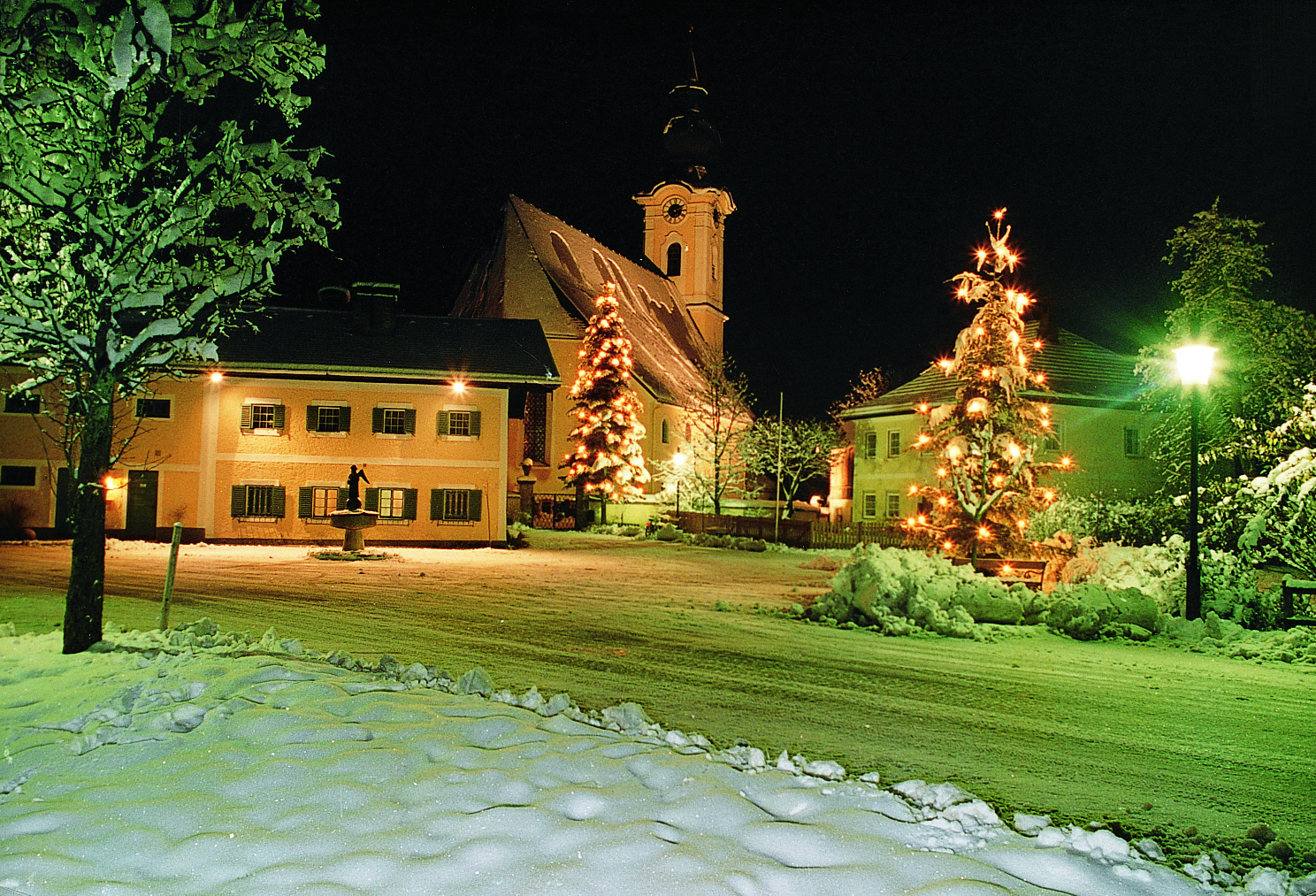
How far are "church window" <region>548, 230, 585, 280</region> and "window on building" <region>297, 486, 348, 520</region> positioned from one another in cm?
2565

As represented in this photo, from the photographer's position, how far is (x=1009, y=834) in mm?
4438

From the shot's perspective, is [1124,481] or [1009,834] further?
[1124,481]

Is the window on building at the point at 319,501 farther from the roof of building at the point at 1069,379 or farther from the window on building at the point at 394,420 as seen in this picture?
the roof of building at the point at 1069,379

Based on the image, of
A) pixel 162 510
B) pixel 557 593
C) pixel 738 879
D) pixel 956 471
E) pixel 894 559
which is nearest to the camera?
pixel 738 879

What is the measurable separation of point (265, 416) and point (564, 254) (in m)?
26.8

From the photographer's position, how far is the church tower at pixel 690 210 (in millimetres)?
66750

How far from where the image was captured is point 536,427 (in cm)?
4666

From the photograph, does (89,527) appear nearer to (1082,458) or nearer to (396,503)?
(396,503)

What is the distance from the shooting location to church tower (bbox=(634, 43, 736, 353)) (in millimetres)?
66750

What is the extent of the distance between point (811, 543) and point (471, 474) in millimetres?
13456

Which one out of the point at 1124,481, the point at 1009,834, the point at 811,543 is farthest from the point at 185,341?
the point at 1124,481

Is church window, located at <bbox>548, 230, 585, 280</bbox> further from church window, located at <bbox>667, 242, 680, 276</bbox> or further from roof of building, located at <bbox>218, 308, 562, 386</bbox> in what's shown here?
roof of building, located at <bbox>218, 308, 562, 386</bbox>

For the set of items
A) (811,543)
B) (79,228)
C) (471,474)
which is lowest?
(811,543)

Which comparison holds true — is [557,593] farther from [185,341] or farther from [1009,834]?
[1009,834]
